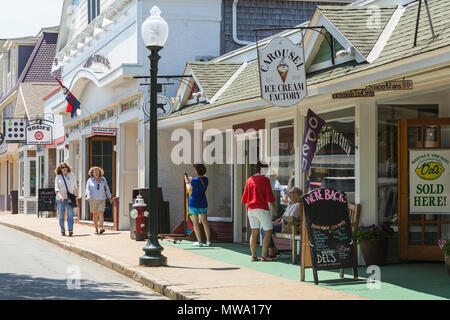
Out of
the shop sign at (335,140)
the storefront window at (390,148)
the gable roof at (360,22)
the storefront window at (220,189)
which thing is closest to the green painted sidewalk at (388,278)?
the storefront window at (390,148)

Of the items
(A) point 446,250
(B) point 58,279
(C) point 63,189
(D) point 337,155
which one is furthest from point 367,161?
(C) point 63,189

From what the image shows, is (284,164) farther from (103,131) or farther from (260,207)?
(103,131)

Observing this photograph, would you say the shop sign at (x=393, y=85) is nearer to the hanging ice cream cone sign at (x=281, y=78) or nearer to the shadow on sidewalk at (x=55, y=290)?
the hanging ice cream cone sign at (x=281, y=78)

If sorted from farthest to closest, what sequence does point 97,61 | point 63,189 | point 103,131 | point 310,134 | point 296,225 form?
point 97,61
point 103,131
point 63,189
point 296,225
point 310,134

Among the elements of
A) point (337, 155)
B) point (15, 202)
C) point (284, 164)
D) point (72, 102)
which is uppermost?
point (72, 102)

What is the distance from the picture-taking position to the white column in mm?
11875

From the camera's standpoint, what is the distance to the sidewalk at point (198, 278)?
893 centimetres

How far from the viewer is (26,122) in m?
34.4

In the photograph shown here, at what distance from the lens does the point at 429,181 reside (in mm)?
11641

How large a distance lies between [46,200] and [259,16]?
13283 mm

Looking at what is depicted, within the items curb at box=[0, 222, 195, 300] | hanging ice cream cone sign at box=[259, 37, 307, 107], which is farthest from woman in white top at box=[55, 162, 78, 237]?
hanging ice cream cone sign at box=[259, 37, 307, 107]

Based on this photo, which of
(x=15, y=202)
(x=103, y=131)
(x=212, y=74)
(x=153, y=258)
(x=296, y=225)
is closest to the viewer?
(x=153, y=258)

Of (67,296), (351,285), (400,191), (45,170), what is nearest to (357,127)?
(400,191)
